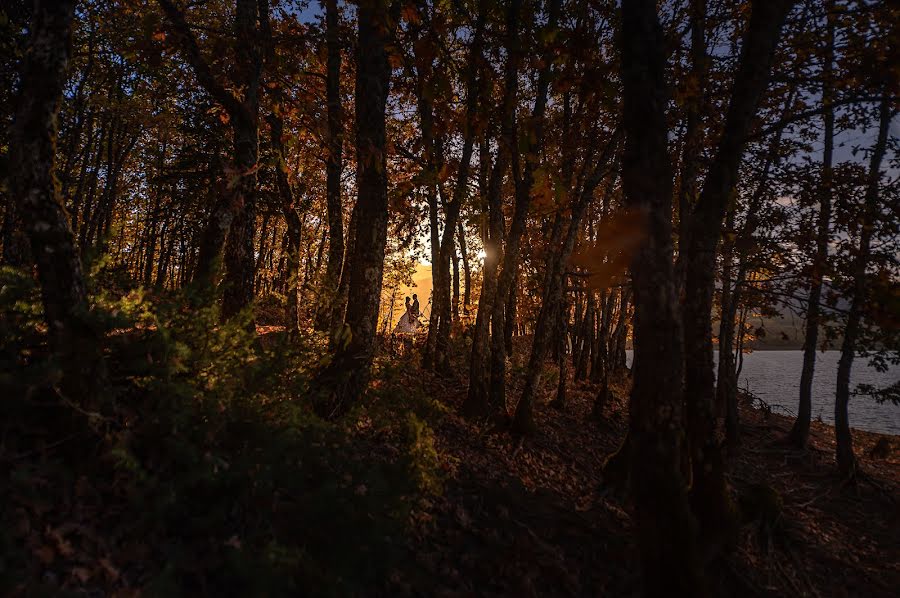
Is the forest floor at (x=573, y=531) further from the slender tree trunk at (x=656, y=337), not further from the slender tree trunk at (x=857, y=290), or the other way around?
the slender tree trunk at (x=656, y=337)

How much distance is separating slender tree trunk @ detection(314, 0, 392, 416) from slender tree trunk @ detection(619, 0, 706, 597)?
12.2 ft

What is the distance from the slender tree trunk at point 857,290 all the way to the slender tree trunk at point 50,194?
13053 millimetres

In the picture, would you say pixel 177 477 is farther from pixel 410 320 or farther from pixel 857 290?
pixel 410 320

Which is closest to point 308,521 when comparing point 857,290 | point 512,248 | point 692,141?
point 512,248

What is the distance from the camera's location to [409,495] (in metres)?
4.68

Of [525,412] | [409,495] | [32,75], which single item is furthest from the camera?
[525,412]

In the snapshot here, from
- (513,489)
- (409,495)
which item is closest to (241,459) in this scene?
(409,495)

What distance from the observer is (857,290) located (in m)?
9.02

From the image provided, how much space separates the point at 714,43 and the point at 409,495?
12.1 metres

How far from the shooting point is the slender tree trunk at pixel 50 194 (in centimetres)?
320

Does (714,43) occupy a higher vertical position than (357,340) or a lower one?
higher

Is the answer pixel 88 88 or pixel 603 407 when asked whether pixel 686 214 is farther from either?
pixel 88 88

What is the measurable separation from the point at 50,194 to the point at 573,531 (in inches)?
287

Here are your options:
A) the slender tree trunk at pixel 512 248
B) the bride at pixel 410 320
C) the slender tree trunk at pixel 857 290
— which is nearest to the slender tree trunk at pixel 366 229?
the slender tree trunk at pixel 512 248
